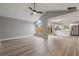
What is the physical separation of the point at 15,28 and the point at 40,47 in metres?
0.64

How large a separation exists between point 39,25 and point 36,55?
0.64 m

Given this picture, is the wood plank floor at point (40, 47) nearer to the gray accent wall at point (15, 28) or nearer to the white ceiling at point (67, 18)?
the gray accent wall at point (15, 28)

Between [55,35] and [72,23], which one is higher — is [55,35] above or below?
below

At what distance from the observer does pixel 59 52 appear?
2.79 meters

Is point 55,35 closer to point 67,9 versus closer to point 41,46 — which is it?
point 41,46

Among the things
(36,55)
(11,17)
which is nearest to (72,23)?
(36,55)

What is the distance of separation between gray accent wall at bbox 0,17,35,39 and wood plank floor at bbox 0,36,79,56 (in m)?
0.13

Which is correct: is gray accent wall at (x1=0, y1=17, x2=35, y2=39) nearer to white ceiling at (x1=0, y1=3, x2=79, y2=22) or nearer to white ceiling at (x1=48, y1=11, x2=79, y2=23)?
white ceiling at (x1=0, y1=3, x2=79, y2=22)

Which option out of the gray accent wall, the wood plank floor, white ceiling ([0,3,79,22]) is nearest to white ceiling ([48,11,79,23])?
white ceiling ([0,3,79,22])

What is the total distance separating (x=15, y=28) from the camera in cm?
291

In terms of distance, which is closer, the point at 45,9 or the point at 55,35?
the point at 45,9

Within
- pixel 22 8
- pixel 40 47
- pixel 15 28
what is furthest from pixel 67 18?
pixel 15 28

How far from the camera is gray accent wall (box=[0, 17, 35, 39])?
9.14 ft

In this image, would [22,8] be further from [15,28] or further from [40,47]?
[40,47]
